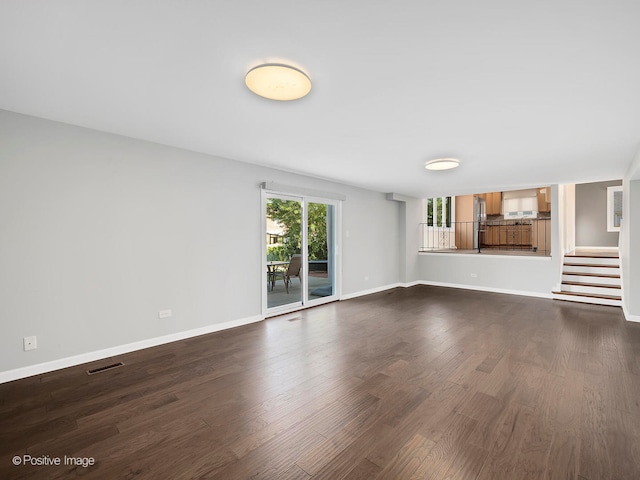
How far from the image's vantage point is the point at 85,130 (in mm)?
2928

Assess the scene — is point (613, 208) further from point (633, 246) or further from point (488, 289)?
point (633, 246)

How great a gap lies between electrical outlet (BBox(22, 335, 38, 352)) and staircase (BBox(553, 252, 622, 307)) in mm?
8051

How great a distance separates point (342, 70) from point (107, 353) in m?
3.56

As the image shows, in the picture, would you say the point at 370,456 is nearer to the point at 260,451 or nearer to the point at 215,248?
the point at 260,451

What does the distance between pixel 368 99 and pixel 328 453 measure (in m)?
2.49

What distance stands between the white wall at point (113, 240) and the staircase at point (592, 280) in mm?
6109

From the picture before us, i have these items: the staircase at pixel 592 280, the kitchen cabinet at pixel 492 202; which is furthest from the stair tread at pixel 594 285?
the kitchen cabinet at pixel 492 202

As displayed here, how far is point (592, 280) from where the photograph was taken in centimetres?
571

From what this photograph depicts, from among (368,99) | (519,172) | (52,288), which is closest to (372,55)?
(368,99)

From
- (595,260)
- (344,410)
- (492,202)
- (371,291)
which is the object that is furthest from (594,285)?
(344,410)

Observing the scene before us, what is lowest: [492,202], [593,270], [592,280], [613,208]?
[592,280]

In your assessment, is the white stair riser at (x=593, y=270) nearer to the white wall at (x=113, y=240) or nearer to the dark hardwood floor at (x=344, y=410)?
the dark hardwood floor at (x=344, y=410)

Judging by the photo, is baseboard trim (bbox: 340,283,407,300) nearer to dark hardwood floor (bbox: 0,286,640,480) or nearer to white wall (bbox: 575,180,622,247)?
dark hardwood floor (bbox: 0,286,640,480)

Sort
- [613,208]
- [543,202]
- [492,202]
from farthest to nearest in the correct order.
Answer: [492,202]
[543,202]
[613,208]
